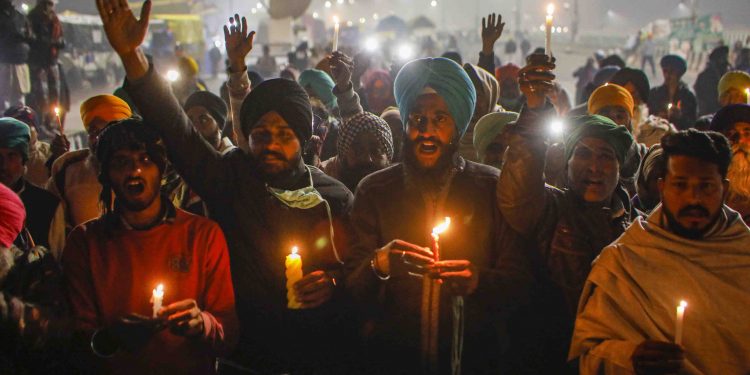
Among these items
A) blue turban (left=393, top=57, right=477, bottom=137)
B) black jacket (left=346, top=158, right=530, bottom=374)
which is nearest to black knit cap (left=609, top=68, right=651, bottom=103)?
blue turban (left=393, top=57, right=477, bottom=137)

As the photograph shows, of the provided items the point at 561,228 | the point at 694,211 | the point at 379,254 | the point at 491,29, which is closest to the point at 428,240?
the point at 379,254

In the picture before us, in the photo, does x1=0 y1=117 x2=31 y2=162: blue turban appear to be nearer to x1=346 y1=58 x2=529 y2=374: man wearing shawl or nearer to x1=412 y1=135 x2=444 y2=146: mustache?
x1=346 y1=58 x2=529 y2=374: man wearing shawl

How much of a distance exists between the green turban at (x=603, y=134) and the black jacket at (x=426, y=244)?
0.90m

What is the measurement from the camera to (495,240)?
3230 mm

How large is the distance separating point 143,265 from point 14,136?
1864 mm

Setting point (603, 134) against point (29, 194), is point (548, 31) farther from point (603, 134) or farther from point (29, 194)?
point (29, 194)

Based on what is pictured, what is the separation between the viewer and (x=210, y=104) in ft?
19.4

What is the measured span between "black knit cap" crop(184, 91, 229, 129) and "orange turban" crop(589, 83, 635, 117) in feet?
11.3

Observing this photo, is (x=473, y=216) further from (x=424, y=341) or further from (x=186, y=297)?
(x=186, y=297)

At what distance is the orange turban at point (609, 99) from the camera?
5.98 m

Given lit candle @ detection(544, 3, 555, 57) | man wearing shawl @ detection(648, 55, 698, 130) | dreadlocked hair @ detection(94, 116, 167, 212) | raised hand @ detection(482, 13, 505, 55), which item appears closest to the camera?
dreadlocked hair @ detection(94, 116, 167, 212)

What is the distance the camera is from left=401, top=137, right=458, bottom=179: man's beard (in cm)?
328

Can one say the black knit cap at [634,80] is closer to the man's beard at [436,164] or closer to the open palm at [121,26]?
the man's beard at [436,164]

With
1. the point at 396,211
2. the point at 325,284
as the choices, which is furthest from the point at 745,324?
the point at 325,284
